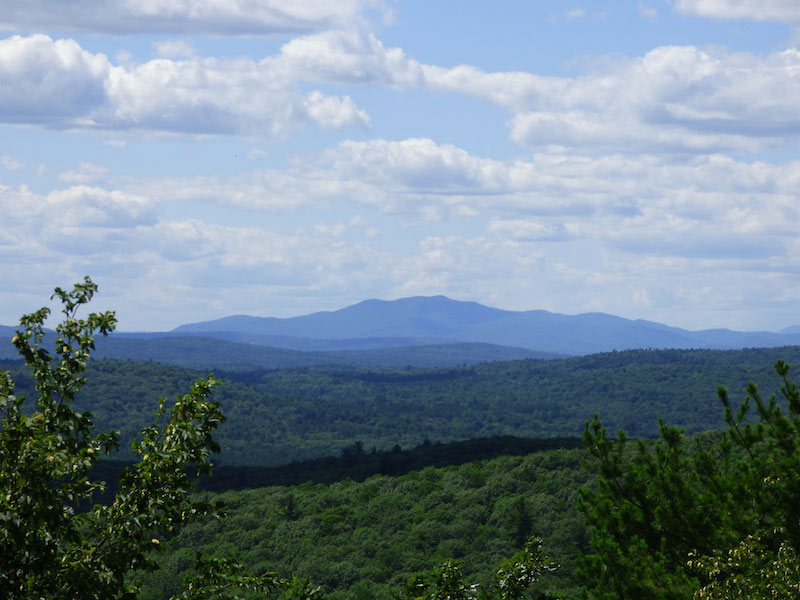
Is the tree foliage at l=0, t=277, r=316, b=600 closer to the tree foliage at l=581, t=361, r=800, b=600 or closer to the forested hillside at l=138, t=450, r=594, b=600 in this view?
the tree foliage at l=581, t=361, r=800, b=600

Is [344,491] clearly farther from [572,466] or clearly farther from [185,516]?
[185,516]

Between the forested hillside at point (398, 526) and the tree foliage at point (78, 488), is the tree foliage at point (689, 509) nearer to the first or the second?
the tree foliage at point (78, 488)

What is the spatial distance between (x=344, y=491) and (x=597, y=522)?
119 metres

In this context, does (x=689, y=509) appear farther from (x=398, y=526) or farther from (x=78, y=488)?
(x=398, y=526)

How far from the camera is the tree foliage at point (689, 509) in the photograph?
18609 mm

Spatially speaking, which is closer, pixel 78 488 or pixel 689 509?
pixel 78 488

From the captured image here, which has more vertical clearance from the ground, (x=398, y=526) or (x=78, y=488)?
(x=78, y=488)

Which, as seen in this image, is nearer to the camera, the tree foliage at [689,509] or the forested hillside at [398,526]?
the tree foliage at [689,509]

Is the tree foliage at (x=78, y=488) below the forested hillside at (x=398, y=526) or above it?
above

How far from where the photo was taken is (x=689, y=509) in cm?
2091

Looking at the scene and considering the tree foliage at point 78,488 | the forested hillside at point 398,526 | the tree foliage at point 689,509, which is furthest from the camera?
the forested hillside at point 398,526

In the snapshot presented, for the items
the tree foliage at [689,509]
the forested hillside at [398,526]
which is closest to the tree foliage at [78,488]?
the tree foliage at [689,509]

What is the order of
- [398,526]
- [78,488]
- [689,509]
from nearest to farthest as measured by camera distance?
[78,488] < [689,509] < [398,526]

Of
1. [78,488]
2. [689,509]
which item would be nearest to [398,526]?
[689,509]
